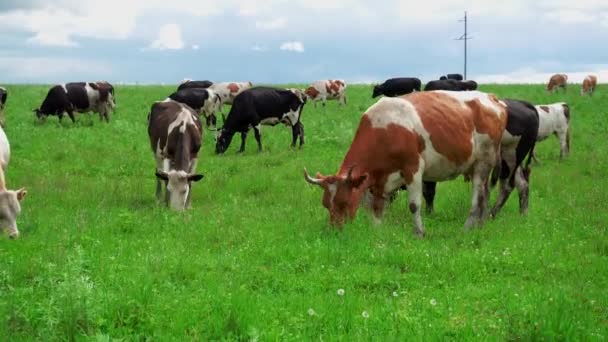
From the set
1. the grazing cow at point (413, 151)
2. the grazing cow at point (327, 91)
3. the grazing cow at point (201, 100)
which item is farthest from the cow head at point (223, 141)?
the grazing cow at point (327, 91)

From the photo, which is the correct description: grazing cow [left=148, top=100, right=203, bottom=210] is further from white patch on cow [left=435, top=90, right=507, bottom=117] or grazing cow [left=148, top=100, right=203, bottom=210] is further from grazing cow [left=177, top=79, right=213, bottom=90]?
grazing cow [left=177, top=79, right=213, bottom=90]

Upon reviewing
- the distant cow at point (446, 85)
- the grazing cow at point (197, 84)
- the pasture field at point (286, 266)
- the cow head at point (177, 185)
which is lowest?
the pasture field at point (286, 266)

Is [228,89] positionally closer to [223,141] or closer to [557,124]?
[223,141]

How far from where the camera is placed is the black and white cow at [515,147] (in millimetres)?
12188

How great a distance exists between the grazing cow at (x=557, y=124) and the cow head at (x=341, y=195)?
1089 centimetres

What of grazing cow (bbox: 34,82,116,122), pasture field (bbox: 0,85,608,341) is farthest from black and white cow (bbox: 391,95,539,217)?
grazing cow (bbox: 34,82,116,122)

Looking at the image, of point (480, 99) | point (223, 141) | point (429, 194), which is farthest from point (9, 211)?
point (223, 141)

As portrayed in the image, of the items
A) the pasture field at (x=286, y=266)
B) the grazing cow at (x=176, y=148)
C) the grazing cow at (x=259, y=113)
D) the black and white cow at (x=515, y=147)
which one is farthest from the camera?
the grazing cow at (x=259, y=113)

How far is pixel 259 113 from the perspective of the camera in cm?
2352

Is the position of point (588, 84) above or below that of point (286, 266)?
above

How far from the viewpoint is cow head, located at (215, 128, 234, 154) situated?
74.1 ft

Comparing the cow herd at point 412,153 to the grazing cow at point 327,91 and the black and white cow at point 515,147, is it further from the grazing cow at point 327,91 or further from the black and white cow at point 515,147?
the grazing cow at point 327,91

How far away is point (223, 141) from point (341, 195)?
13050 millimetres

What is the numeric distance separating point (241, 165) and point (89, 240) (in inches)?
359
